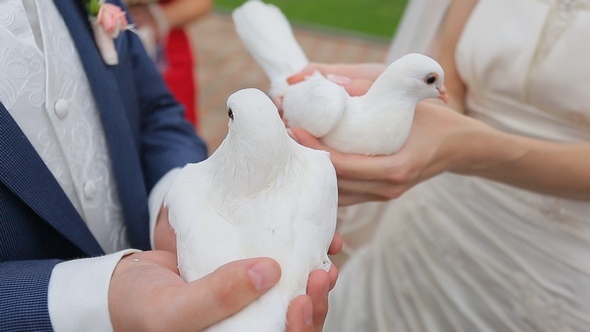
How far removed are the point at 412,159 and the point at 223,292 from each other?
1.31ft

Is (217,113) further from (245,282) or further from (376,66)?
(245,282)

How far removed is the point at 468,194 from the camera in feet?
3.88

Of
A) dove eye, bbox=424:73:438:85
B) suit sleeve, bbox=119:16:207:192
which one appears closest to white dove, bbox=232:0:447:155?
dove eye, bbox=424:73:438:85

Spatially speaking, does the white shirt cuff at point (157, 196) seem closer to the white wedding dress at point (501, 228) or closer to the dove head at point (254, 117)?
the dove head at point (254, 117)

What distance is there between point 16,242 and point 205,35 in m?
3.70

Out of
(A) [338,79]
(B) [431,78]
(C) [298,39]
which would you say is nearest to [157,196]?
(A) [338,79]

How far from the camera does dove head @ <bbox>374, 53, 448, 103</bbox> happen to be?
2.69 ft

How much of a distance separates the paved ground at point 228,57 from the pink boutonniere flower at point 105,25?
2106 millimetres

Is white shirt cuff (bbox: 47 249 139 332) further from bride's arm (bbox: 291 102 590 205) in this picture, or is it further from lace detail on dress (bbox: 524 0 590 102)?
lace detail on dress (bbox: 524 0 590 102)

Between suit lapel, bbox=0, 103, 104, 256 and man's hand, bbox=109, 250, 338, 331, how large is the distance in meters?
0.14

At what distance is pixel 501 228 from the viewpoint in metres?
1.11

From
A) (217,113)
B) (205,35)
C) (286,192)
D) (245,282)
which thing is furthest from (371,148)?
(205,35)

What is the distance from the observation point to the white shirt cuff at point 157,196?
0.87 metres

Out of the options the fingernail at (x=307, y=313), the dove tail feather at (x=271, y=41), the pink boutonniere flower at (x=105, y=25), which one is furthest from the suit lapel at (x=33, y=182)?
the dove tail feather at (x=271, y=41)
